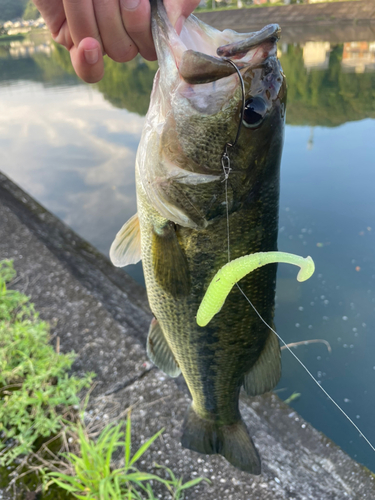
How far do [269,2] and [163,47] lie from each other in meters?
35.9

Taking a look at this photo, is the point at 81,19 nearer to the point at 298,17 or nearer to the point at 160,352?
the point at 160,352

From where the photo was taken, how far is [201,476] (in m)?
1.85

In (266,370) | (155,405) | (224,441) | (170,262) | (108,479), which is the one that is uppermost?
(170,262)

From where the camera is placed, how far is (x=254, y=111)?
3.57 ft

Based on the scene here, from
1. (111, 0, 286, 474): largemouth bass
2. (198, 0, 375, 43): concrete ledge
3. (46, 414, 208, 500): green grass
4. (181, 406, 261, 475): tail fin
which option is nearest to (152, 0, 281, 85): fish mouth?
(111, 0, 286, 474): largemouth bass

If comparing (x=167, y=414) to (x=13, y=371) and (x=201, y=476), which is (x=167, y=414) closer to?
(x=201, y=476)

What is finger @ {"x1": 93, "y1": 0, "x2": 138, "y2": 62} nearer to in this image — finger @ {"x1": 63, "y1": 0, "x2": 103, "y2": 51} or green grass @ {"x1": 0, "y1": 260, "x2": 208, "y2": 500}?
finger @ {"x1": 63, "y1": 0, "x2": 103, "y2": 51}

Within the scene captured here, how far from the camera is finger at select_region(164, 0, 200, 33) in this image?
1.03m

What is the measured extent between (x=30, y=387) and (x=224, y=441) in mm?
1233

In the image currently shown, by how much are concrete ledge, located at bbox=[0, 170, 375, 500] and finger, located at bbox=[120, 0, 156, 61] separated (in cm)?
198

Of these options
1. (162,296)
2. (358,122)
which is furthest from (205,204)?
(358,122)

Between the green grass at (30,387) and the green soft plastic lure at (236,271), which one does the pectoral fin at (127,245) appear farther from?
the green grass at (30,387)

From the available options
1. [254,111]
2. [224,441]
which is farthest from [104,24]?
[224,441]

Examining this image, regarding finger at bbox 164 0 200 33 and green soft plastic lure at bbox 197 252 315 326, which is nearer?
green soft plastic lure at bbox 197 252 315 326
